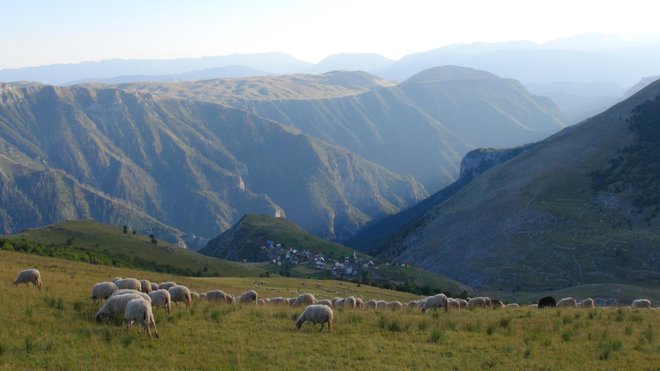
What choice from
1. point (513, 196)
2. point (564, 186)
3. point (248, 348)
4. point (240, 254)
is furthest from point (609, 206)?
point (248, 348)

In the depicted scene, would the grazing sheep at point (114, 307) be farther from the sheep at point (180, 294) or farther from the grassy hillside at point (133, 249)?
the grassy hillside at point (133, 249)

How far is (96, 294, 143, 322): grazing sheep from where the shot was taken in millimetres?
19578

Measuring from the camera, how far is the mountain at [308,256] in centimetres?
9759

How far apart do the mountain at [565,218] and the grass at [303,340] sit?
75.9 metres

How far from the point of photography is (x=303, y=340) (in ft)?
63.3

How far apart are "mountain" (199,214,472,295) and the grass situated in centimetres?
5796

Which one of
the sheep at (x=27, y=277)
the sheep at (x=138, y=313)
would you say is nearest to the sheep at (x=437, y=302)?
the sheep at (x=138, y=313)

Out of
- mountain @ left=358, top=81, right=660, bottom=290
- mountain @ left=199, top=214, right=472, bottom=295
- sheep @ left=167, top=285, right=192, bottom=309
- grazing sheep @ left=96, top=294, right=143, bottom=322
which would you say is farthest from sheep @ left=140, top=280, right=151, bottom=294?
mountain @ left=358, top=81, right=660, bottom=290

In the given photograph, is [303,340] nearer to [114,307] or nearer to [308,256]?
[114,307]

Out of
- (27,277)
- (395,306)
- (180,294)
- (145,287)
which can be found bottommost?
(395,306)

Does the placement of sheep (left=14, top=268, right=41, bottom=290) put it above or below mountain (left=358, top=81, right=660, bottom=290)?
above

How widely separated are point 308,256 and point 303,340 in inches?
4160

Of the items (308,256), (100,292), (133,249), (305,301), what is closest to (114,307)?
(100,292)

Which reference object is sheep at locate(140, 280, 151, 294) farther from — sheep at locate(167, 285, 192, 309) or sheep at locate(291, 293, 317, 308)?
sheep at locate(291, 293, 317, 308)
